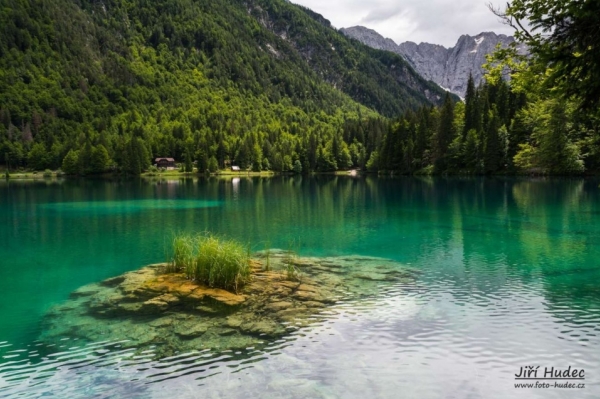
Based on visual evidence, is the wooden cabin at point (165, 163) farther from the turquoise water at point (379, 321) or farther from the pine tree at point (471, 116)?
the turquoise water at point (379, 321)

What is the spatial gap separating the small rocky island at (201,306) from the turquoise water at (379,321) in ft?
2.18

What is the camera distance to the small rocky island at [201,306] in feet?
42.4

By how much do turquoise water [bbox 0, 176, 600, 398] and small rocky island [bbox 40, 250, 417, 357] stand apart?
664 millimetres

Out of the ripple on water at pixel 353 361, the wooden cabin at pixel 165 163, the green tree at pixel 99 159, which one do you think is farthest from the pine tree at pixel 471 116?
the green tree at pixel 99 159

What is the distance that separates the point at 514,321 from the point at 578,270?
8.95 m

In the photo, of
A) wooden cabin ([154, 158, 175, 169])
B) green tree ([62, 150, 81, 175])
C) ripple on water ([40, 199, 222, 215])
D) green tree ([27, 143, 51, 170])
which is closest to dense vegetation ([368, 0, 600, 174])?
ripple on water ([40, 199, 222, 215])

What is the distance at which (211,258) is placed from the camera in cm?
1750

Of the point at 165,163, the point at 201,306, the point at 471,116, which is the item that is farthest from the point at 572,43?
the point at 165,163

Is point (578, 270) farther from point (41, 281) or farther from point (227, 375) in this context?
point (41, 281)

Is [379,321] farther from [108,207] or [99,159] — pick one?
[99,159]

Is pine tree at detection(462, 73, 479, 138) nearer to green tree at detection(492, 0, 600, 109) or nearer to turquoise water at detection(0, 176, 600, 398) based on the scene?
turquoise water at detection(0, 176, 600, 398)

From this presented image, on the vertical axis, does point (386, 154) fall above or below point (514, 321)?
above

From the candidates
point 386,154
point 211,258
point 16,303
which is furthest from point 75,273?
point 386,154

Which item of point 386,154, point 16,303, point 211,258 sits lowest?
point 16,303
